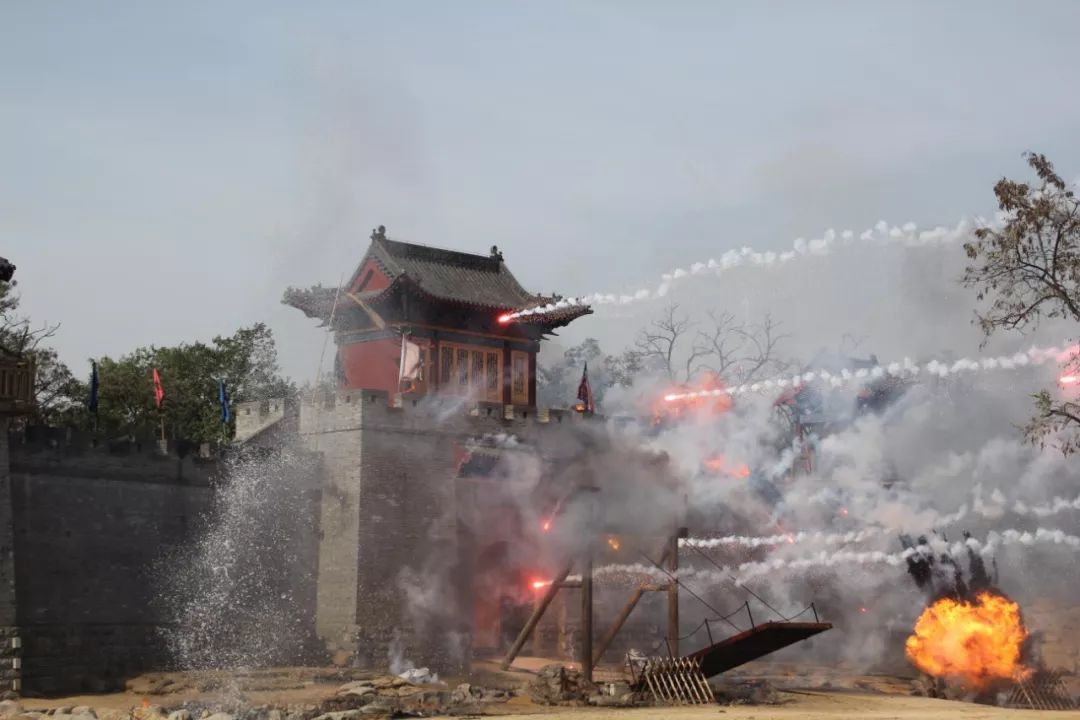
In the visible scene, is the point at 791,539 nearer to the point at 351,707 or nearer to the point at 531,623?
→ the point at 531,623

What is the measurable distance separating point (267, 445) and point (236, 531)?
3.26 m

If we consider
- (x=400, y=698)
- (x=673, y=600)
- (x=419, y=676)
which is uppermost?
(x=673, y=600)

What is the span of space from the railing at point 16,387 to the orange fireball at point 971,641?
833 inches

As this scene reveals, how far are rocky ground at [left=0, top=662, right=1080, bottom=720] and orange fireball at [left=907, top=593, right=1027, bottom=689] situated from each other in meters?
0.78

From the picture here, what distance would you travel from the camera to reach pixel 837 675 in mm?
35969

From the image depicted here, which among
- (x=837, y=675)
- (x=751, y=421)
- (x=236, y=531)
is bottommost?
(x=837, y=675)

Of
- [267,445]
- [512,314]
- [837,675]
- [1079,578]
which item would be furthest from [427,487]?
[1079,578]

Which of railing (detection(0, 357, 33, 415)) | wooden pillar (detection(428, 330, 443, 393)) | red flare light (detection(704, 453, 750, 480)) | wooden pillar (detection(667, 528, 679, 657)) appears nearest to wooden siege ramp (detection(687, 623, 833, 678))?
wooden pillar (detection(667, 528, 679, 657))

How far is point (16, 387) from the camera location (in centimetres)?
2900

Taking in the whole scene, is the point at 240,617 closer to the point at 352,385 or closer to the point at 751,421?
the point at 352,385

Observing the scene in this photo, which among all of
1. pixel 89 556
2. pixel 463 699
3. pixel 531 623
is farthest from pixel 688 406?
pixel 89 556

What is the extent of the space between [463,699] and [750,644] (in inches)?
234

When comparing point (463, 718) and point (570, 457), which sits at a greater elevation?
point (570, 457)

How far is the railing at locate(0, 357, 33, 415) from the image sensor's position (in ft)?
94.4
